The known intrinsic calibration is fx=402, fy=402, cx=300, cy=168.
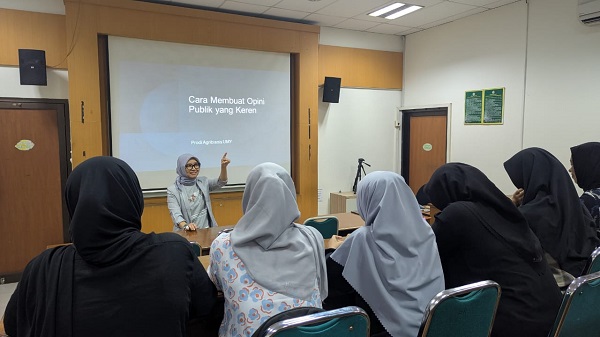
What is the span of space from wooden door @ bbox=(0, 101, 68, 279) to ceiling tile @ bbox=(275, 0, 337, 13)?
272 centimetres

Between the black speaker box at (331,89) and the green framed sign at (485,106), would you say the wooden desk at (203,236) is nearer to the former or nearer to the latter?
the black speaker box at (331,89)

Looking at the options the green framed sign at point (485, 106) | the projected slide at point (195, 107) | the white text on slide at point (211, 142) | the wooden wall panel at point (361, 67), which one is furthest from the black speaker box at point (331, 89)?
the green framed sign at point (485, 106)

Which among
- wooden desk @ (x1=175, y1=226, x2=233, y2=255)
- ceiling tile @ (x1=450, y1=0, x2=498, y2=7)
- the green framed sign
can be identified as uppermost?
ceiling tile @ (x1=450, y1=0, x2=498, y2=7)

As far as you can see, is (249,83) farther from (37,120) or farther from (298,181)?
(37,120)

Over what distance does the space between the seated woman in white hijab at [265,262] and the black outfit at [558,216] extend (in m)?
1.41

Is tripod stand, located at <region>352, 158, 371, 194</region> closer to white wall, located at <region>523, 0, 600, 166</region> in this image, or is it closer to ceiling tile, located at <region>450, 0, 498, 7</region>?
white wall, located at <region>523, 0, 600, 166</region>

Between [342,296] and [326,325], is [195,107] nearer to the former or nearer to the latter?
[342,296]

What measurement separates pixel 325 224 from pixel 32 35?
140 inches

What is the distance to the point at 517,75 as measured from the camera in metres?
4.73

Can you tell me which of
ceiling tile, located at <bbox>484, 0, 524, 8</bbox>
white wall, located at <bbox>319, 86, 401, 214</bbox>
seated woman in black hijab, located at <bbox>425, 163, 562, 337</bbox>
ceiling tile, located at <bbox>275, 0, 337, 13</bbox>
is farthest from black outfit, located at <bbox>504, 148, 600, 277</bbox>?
white wall, located at <bbox>319, 86, 401, 214</bbox>

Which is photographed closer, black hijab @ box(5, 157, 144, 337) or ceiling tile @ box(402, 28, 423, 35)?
black hijab @ box(5, 157, 144, 337)

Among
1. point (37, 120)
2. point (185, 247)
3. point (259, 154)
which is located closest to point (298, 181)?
point (259, 154)

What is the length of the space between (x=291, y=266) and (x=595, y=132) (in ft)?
12.9

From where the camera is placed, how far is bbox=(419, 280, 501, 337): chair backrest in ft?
4.98
